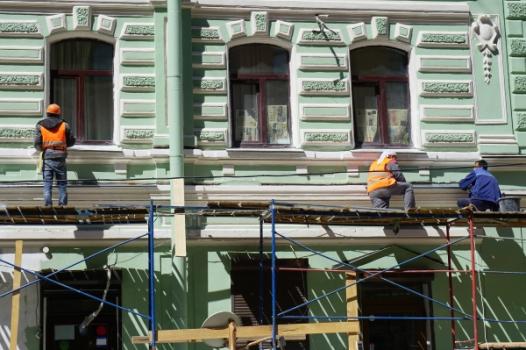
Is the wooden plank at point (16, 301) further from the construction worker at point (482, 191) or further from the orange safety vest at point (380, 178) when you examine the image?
the construction worker at point (482, 191)

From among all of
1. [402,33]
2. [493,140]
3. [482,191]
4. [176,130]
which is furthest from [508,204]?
[176,130]

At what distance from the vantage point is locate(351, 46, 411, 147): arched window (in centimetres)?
1736

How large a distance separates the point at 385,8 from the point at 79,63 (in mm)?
5473

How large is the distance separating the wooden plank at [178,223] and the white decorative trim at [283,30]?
3356mm

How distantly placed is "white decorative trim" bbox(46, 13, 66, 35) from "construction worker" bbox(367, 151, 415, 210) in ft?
18.8

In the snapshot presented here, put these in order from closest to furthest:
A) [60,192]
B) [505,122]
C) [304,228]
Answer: [60,192] < [304,228] < [505,122]

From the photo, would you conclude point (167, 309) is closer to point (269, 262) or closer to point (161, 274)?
point (161, 274)

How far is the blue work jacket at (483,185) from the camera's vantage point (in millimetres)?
16172

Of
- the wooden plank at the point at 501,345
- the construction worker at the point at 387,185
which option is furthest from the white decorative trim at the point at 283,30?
the wooden plank at the point at 501,345

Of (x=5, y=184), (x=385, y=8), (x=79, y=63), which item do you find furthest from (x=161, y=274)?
(x=385, y=8)

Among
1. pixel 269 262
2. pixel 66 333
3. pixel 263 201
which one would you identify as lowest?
pixel 66 333

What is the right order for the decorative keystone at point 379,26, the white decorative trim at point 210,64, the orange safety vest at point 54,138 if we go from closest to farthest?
the orange safety vest at point 54,138, the white decorative trim at point 210,64, the decorative keystone at point 379,26

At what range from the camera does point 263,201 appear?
16.1 meters

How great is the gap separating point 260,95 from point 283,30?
120 centimetres
